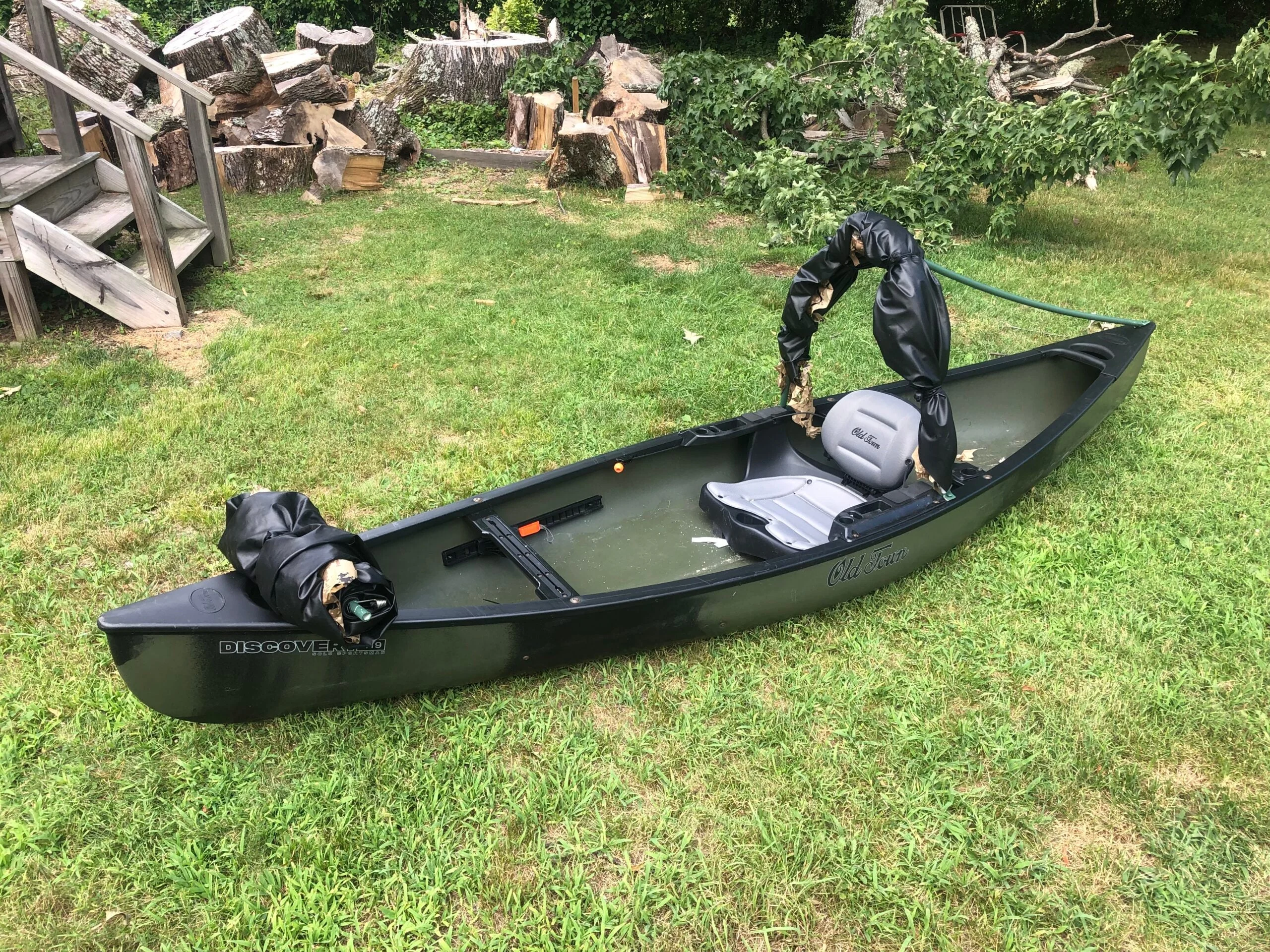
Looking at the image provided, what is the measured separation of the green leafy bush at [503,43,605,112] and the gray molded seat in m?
8.83

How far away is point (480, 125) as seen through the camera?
39.8 ft

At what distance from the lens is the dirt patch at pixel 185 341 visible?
610 cm

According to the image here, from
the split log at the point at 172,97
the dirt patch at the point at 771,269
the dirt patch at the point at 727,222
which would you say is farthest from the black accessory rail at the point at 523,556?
the split log at the point at 172,97

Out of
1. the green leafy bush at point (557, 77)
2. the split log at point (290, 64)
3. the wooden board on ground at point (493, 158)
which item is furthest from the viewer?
the green leafy bush at point (557, 77)

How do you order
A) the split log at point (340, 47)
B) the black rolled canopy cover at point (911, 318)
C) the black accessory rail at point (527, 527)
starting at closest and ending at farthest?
the black rolled canopy cover at point (911, 318) → the black accessory rail at point (527, 527) → the split log at point (340, 47)

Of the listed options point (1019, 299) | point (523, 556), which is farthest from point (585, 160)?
point (523, 556)

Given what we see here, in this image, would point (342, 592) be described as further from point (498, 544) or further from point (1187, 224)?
point (1187, 224)

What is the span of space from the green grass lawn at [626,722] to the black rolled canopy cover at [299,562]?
0.70 m

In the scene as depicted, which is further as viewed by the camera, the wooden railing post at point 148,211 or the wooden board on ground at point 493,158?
the wooden board on ground at point 493,158

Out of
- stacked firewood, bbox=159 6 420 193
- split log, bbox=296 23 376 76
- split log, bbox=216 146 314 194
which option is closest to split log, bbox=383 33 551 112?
split log, bbox=296 23 376 76

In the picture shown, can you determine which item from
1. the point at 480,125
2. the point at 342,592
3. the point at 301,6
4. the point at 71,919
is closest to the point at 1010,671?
the point at 342,592

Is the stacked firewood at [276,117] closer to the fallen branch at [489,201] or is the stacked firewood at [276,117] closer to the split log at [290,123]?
the split log at [290,123]

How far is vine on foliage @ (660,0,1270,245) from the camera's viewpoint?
774 cm

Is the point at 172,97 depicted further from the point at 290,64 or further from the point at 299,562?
the point at 299,562
